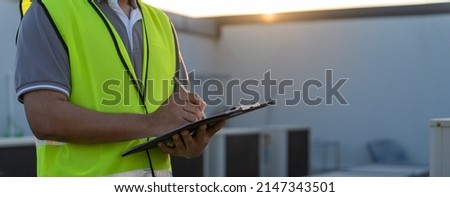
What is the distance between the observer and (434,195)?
1141 mm

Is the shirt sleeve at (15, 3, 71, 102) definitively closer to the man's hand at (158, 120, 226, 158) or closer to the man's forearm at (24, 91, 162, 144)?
the man's forearm at (24, 91, 162, 144)

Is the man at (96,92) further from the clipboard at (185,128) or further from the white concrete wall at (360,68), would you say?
the white concrete wall at (360,68)

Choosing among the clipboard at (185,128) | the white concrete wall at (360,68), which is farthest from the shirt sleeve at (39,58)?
the white concrete wall at (360,68)

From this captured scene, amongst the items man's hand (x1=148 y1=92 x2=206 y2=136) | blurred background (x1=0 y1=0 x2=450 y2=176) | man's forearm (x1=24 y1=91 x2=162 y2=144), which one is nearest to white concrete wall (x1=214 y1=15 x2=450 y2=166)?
→ blurred background (x1=0 y1=0 x2=450 y2=176)

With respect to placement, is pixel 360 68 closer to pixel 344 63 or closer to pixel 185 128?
pixel 344 63

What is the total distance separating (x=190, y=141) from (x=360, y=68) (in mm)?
6594

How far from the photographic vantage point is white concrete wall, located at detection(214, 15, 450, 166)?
6953 millimetres

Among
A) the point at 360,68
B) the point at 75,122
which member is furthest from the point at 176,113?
the point at 360,68

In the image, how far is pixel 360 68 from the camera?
24.3ft

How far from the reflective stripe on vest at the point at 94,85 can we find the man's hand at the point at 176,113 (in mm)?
52

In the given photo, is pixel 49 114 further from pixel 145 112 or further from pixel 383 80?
pixel 383 80

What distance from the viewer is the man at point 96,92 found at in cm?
97

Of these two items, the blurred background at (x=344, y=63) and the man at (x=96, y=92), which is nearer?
the man at (x=96, y=92)

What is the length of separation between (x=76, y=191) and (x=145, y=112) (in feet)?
0.61
